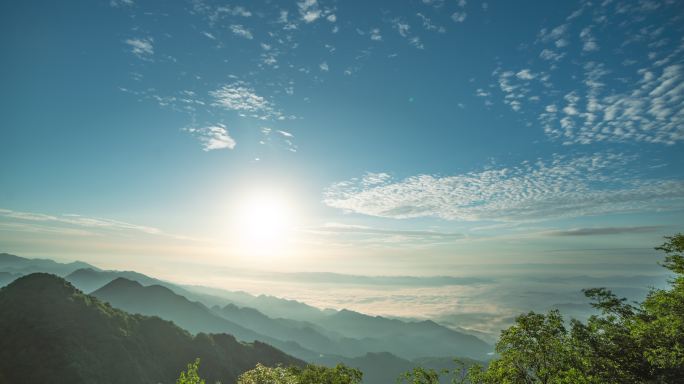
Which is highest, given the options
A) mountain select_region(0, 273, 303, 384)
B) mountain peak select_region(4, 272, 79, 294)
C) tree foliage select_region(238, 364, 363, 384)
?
tree foliage select_region(238, 364, 363, 384)

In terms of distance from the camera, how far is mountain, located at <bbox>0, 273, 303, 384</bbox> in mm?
133625

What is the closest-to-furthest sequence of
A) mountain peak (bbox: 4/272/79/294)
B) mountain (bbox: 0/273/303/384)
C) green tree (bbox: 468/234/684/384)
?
green tree (bbox: 468/234/684/384) < mountain (bbox: 0/273/303/384) < mountain peak (bbox: 4/272/79/294)

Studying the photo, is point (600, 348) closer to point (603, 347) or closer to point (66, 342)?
point (603, 347)

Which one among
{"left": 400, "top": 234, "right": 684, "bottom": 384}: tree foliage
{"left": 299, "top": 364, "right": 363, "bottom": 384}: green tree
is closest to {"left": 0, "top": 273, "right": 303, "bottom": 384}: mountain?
{"left": 299, "top": 364, "right": 363, "bottom": 384}: green tree

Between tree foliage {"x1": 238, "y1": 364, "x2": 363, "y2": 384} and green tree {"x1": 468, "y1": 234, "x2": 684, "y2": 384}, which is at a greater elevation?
green tree {"x1": 468, "y1": 234, "x2": 684, "y2": 384}

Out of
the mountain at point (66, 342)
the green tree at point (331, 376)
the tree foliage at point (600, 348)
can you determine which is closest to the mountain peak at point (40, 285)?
the mountain at point (66, 342)

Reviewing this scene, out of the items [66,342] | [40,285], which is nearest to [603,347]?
[66,342]

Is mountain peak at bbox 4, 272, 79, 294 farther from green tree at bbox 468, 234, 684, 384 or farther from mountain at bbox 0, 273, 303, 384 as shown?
green tree at bbox 468, 234, 684, 384

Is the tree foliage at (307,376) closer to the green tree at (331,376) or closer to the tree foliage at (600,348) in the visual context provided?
the green tree at (331,376)

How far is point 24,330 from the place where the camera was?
148m

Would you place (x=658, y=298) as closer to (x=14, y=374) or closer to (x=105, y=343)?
(x=14, y=374)

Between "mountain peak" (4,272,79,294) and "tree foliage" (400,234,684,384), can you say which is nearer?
"tree foliage" (400,234,684,384)

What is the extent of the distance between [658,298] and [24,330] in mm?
218825

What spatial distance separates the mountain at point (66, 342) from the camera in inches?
5261
